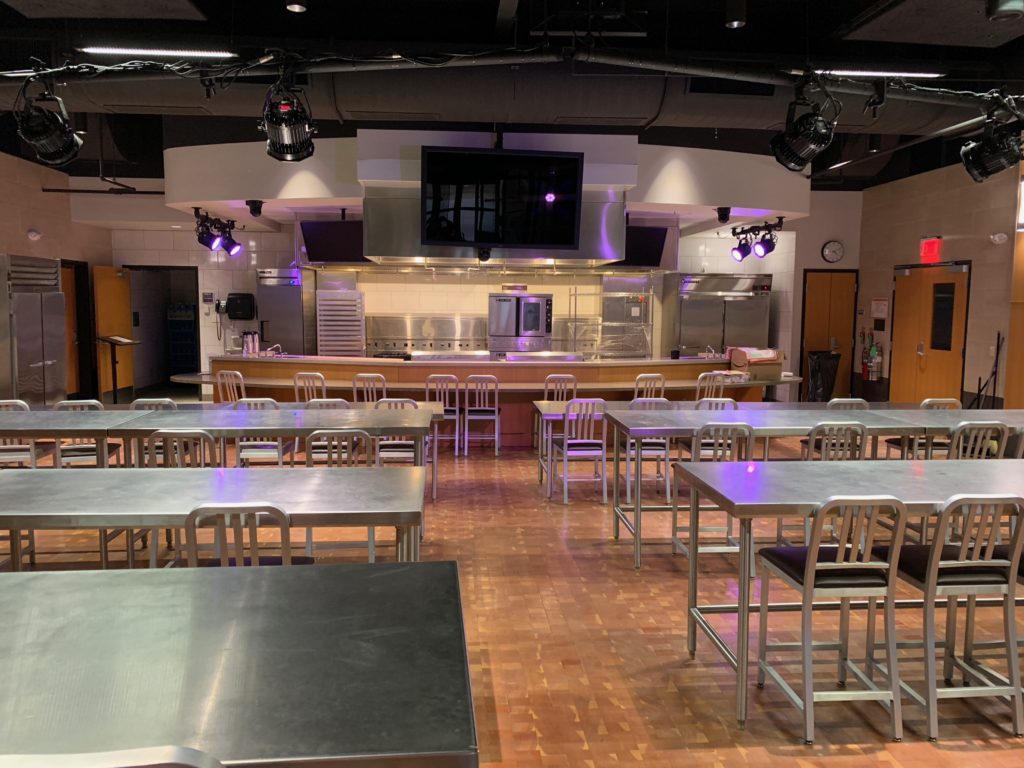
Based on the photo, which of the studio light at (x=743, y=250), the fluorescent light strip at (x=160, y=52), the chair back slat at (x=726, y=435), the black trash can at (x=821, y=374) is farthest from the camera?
the black trash can at (x=821, y=374)

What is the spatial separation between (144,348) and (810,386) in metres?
11.3

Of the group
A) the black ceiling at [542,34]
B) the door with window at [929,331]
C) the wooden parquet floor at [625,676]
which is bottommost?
the wooden parquet floor at [625,676]

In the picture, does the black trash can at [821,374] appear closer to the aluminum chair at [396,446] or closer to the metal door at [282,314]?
the aluminum chair at [396,446]

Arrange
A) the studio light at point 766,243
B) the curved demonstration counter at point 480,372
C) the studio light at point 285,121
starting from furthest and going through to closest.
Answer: the studio light at point 766,243 < the curved demonstration counter at point 480,372 < the studio light at point 285,121

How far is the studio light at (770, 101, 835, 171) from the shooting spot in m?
5.10

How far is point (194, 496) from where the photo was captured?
2.67m

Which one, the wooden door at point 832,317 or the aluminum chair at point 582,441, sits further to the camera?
the wooden door at point 832,317

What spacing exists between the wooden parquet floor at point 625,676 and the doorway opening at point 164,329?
8444mm

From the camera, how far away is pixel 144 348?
12.9m

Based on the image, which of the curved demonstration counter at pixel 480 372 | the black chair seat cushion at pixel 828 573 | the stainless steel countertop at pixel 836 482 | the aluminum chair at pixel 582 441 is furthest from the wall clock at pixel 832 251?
the black chair seat cushion at pixel 828 573

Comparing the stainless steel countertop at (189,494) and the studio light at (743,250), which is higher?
the studio light at (743,250)

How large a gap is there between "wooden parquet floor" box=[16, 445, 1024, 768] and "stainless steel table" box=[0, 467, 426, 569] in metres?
0.84

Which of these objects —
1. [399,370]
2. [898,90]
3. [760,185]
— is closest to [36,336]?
[399,370]

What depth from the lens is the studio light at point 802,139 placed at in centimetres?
510
